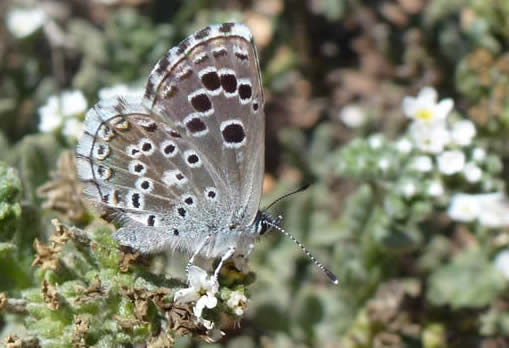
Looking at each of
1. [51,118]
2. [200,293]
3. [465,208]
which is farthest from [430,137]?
[51,118]

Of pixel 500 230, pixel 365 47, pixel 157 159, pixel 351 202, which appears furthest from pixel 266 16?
pixel 157 159

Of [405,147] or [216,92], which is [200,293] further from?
[405,147]

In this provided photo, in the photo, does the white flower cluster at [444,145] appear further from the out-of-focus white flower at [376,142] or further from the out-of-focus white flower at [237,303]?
the out-of-focus white flower at [237,303]

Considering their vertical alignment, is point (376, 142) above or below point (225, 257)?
above

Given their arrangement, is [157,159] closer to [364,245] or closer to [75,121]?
[75,121]

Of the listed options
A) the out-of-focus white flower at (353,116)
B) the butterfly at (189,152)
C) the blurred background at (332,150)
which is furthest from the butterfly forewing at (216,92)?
the out-of-focus white flower at (353,116)

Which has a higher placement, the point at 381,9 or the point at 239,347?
the point at 381,9

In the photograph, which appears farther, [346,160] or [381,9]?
[381,9]
